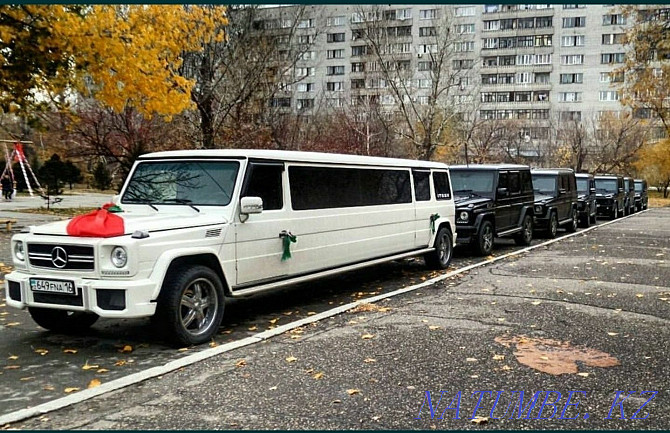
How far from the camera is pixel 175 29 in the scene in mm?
12711

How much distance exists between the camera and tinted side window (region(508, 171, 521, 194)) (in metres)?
14.8

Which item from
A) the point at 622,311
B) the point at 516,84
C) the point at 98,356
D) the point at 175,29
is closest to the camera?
the point at 98,356

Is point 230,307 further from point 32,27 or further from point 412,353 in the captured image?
point 32,27

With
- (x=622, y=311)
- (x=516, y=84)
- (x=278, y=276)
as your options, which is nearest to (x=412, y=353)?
(x=278, y=276)

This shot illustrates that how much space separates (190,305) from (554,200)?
14423mm

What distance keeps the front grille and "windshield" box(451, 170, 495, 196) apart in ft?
33.4

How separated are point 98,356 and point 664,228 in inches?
854

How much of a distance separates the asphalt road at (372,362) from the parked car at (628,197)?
23120 mm

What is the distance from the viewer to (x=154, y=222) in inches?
236

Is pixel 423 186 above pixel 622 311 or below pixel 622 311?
above

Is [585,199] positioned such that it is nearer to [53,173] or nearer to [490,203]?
[490,203]

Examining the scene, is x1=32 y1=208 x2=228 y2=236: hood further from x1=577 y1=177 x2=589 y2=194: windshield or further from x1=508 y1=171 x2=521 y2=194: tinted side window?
x1=577 y1=177 x2=589 y2=194: windshield

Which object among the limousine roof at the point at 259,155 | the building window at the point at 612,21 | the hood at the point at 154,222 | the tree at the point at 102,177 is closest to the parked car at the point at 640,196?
the limousine roof at the point at 259,155

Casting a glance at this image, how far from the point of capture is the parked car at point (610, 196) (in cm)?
2705
